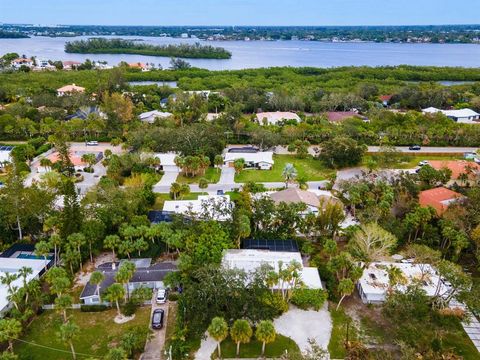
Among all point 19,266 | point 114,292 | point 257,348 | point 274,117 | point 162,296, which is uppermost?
point 274,117

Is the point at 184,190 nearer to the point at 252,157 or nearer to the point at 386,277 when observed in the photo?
the point at 252,157

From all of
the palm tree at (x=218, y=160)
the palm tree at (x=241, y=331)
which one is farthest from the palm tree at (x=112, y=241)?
the palm tree at (x=218, y=160)

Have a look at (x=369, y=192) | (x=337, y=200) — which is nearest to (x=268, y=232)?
(x=337, y=200)

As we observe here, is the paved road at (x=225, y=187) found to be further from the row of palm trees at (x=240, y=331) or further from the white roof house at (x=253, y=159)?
the row of palm trees at (x=240, y=331)

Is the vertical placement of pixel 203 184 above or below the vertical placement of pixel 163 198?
above

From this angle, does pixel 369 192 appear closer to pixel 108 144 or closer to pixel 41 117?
pixel 108 144

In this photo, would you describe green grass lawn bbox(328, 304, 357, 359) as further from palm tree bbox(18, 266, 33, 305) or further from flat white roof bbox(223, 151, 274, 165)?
flat white roof bbox(223, 151, 274, 165)

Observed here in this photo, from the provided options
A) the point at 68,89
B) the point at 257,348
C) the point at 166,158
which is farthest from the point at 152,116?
the point at 257,348

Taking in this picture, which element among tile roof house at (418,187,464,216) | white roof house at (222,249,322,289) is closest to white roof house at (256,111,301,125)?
tile roof house at (418,187,464,216)
